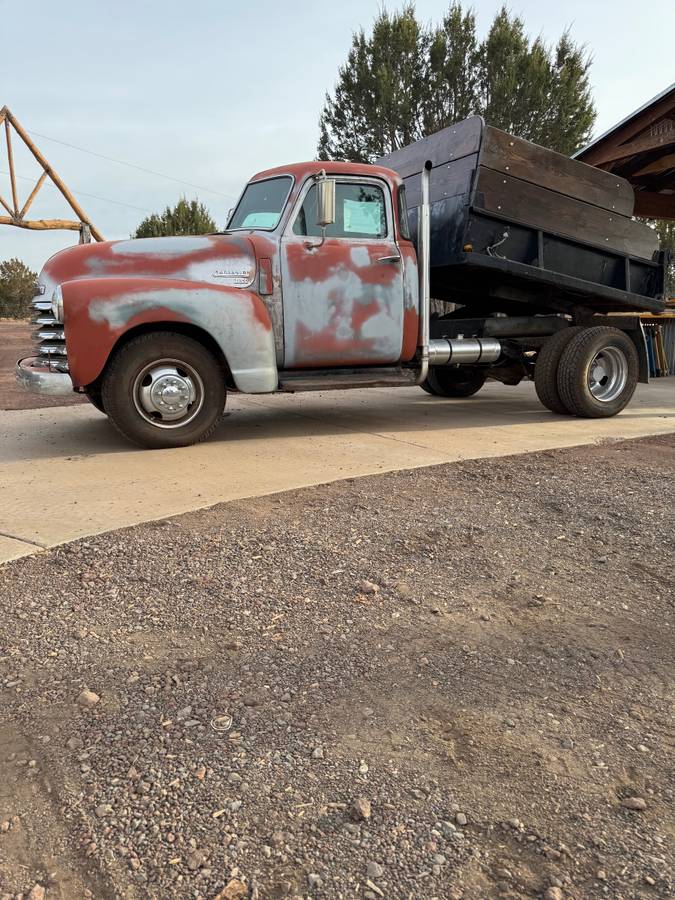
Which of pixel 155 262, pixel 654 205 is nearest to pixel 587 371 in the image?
pixel 155 262

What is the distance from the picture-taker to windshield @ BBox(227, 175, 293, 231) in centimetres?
641

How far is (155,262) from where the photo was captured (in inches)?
231

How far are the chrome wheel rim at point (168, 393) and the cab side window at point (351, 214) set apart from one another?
159 cm

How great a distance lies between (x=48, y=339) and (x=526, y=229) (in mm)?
4631

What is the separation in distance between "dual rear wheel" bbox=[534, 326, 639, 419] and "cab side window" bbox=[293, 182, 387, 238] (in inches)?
96.0

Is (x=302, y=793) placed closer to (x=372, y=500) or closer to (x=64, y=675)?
(x=64, y=675)

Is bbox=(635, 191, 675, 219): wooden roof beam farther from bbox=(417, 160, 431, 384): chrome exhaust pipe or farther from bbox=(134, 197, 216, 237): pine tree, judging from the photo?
bbox=(134, 197, 216, 237): pine tree

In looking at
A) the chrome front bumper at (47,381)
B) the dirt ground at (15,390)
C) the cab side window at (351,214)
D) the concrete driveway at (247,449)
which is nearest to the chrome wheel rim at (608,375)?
the concrete driveway at (247,449)

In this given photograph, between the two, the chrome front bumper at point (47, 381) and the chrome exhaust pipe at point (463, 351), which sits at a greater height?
the chrome exhaust pipe at point (463, 351)

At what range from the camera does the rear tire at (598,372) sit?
301 inches

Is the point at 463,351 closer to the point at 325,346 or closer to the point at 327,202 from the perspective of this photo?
the point at 325,346

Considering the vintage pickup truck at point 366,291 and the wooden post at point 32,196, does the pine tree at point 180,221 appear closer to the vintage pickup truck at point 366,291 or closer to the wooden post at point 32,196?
the wooden post at point 32,196

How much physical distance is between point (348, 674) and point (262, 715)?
0.37 meters

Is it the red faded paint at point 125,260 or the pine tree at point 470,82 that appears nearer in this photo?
the red faded paint at point 125,260
